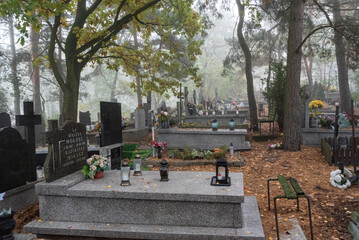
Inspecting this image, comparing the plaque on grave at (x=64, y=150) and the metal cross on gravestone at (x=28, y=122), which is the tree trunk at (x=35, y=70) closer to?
the metal cross on gravestone at (x=28, y=122)

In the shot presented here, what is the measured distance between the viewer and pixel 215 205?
4.68 metres

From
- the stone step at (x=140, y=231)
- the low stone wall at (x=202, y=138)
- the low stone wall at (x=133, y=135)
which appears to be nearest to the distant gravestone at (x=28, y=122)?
the stone step at (x=140, y=231)

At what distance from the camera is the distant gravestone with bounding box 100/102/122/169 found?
8.04 metres

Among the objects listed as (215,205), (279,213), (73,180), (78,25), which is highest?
(78,25)

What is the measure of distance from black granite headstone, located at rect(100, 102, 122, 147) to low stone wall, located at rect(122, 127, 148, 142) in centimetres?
557

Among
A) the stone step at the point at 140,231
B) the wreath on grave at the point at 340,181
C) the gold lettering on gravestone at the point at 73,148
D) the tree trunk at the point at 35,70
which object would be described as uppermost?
the tree trunk at the point at 35,70

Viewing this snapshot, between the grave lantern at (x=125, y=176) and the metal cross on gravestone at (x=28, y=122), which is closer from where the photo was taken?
the grave lantern at (x=125, y=176)

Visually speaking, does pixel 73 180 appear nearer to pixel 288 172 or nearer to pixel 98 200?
pixel 98 200

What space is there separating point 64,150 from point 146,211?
2.07m

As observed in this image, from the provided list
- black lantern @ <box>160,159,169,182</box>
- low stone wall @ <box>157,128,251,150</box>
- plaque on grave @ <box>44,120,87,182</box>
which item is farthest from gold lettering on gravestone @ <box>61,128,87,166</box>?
low stone wall @ <box>157,128,251,150</box>

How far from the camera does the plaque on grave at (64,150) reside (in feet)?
17.4

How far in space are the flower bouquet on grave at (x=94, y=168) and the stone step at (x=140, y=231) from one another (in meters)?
1.00

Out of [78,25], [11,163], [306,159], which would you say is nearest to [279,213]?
[306,159]

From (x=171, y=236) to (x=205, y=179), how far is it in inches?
51.8
